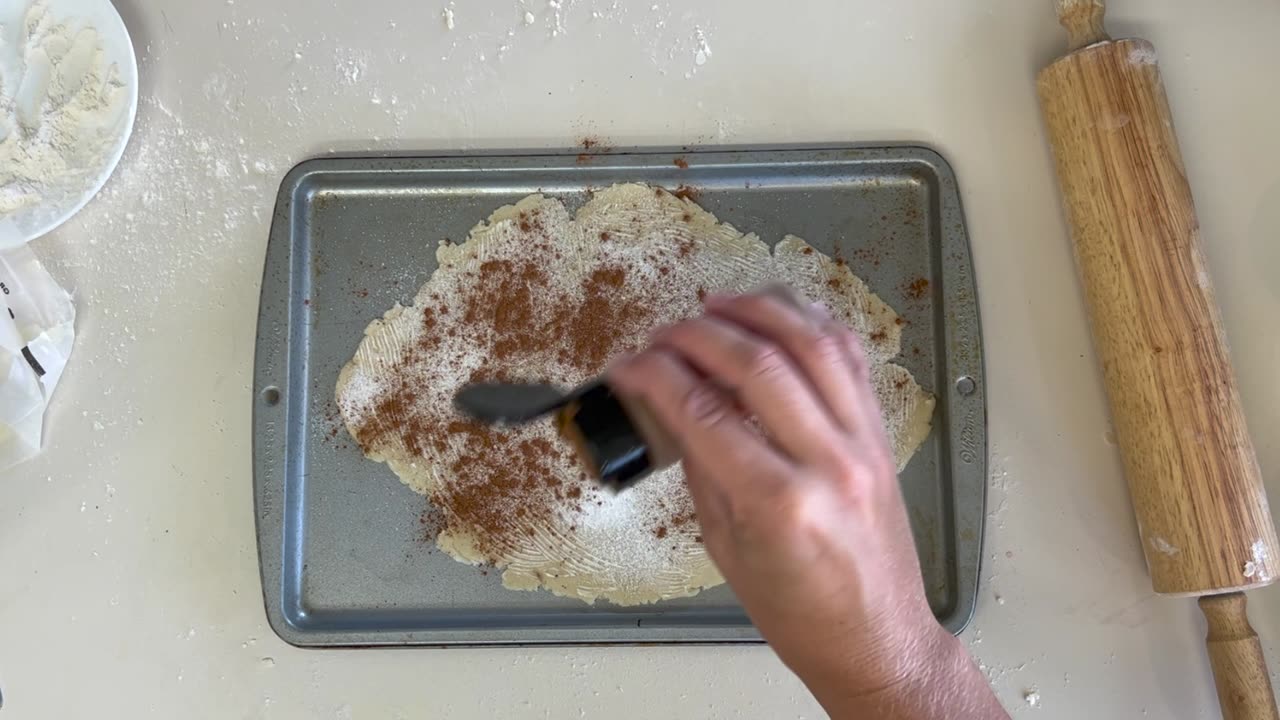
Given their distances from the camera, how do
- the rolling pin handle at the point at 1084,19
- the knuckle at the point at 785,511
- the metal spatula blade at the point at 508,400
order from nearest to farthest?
the knuckle at the point at 785,511 → the metal spatula blade at the point at 508,400 → the rolling pin handle at the point at 1084,19

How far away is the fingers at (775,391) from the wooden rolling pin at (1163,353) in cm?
51

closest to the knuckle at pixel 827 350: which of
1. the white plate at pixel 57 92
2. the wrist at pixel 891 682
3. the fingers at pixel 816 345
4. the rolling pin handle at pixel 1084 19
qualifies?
the fingers at pixel 816 345

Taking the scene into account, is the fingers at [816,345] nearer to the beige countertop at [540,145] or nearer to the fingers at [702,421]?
the fingers at [702,421]

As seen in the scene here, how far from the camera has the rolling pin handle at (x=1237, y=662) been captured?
89 centimetres

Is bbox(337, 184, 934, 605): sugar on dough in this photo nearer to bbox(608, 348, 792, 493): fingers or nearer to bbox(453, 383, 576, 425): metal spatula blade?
bbox(453, 383, 576, 425): metal spatula blade

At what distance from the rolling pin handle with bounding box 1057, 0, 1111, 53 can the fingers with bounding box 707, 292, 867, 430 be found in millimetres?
581

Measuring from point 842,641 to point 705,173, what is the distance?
1.95 ft

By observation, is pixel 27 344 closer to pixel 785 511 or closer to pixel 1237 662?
pixel 785 511

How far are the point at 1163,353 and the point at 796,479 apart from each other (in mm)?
557

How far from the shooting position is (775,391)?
1.96 feet

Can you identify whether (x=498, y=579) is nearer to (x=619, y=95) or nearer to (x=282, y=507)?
(x=282, y=507)

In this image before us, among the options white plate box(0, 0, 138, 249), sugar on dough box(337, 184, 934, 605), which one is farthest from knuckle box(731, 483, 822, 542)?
white plate box(0, 0, 138, 249)

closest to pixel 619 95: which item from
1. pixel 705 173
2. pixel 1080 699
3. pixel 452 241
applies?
pixel 705 173

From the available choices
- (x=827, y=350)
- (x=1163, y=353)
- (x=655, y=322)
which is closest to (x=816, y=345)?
(x=827, y=350)
